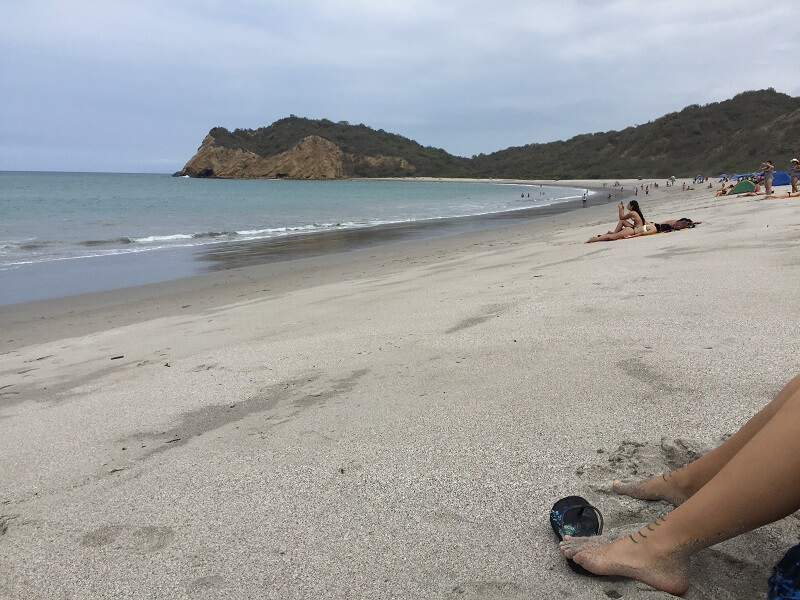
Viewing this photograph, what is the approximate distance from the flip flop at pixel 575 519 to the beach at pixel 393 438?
3.2 inches

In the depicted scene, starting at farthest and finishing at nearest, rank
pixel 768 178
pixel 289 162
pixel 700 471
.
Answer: pixel 289 162, pixel 768 178, pixel 700 471

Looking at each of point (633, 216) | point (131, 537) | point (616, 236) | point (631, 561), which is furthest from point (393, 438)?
point (633, 216)

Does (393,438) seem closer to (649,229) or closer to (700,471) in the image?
(700,471)

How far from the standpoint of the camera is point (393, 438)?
2.57 meters

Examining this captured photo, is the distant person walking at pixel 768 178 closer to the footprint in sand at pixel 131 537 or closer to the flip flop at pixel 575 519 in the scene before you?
the flip flop at pixel 575 519

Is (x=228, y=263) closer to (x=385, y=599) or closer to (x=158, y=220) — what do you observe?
(x=385, y=599)

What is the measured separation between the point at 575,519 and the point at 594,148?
109 metres

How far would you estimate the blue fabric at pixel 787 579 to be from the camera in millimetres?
1231

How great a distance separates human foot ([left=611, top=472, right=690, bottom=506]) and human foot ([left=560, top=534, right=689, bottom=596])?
29 cm

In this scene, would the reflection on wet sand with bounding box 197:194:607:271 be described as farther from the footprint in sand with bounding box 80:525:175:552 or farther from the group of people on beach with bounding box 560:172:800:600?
the group of people on beach with bounding box 560:172:800:600

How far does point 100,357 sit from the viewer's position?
5.20 metres

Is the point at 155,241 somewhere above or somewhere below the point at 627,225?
below

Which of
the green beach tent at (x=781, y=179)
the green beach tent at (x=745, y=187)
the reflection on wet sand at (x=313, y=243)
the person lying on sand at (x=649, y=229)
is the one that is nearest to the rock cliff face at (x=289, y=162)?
the reflection on wet sand at (x=313, y=243)

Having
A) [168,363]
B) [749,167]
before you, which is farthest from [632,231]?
[749,167]
